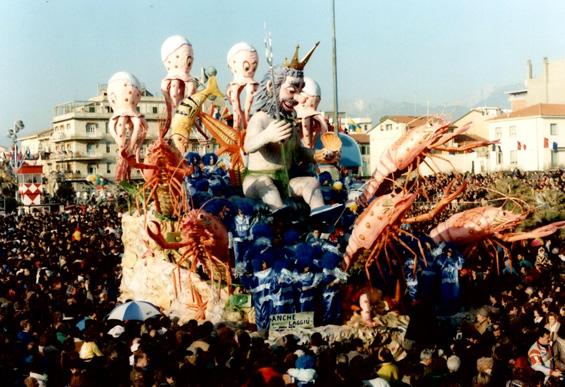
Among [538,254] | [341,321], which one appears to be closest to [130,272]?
[341,321]

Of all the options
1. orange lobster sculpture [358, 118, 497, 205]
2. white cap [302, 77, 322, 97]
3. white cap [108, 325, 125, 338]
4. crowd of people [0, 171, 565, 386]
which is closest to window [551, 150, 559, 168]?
white cap [302, 77, 322, 97]

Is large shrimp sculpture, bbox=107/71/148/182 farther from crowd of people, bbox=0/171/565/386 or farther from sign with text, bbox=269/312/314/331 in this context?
sign with text, bbox=269/312/314/331

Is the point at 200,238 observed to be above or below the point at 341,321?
above

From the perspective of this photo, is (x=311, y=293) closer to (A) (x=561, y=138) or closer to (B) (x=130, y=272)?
(B) (x=130, y=272)

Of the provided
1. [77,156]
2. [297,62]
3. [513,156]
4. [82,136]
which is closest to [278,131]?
[297,62]

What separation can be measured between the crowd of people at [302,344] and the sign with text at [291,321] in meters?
0.39

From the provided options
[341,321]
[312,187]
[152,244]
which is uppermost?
[312,187]

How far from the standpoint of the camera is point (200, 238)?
11.8 metres

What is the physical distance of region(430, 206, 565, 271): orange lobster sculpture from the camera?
13.3m

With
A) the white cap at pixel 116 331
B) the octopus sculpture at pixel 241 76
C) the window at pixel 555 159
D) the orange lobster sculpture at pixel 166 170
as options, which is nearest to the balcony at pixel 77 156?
the window at pixel 555 159

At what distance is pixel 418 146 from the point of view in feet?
40.2

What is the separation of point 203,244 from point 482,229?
15.2 feet

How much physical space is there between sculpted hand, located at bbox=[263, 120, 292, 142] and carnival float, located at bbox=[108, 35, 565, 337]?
0.6 inches

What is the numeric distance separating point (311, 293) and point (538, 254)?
7.10 meters
